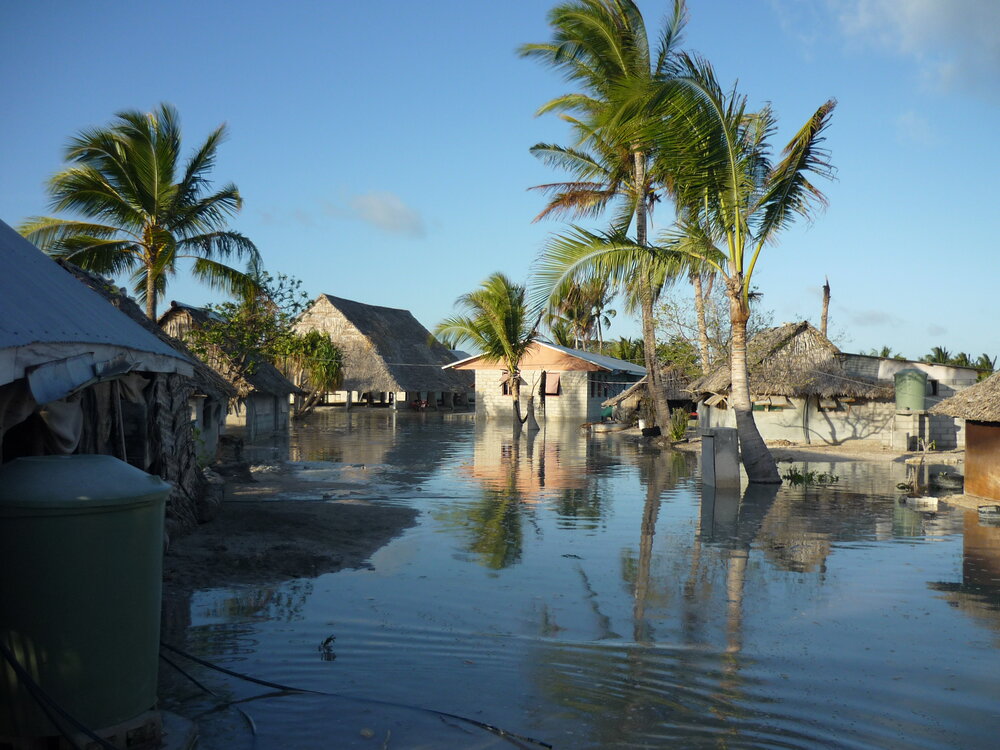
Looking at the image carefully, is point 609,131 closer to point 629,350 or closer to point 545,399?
point 545,399

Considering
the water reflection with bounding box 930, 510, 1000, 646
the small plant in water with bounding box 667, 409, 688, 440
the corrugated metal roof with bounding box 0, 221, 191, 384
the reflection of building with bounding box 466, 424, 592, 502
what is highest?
the corrugated metal roof with bounding box 0, 221, 191, 384

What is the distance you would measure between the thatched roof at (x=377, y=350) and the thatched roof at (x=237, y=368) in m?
16.8

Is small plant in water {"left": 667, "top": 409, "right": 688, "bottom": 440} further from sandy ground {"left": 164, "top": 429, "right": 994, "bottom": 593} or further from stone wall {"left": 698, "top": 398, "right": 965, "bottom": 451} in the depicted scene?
sandy ground {"left": 164, "top": 429, "right": 994, "bottom": 593}

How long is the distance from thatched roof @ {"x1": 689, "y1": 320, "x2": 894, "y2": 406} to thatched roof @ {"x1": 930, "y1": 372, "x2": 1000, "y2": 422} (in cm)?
1074

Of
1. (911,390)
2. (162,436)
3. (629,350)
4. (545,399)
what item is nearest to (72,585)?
(162,436)

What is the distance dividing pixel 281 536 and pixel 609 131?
34.0 ft

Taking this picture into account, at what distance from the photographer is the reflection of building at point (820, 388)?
24.8 m

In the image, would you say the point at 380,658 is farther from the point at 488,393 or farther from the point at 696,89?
the point at 488,393

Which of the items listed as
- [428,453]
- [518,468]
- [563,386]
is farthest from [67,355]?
[563,386]

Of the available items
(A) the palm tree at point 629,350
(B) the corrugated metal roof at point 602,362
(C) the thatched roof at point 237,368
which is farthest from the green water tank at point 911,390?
(A) the palm tree at point 629,350

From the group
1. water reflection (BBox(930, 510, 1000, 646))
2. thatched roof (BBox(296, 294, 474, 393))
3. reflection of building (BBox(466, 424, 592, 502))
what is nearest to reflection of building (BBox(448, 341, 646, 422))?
thatched roof (BBox(296, 294, 474, 393))

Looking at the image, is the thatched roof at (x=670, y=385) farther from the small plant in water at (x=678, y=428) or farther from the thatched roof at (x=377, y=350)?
the thatched roof at (x=377, y=350)

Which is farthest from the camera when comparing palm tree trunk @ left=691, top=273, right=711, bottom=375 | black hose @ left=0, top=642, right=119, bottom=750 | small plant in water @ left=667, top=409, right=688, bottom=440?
palm tree trunk @ left=691, top=273, right=711, bottom=375

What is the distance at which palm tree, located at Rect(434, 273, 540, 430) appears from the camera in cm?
3525
